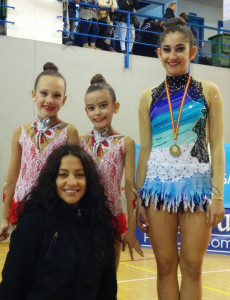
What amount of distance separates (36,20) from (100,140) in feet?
15.8

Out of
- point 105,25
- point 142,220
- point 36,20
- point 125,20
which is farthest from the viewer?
point 125,20

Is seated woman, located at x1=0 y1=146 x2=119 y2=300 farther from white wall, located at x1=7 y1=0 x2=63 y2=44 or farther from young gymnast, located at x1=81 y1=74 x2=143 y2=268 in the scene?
white wall, located at x1=7 y1=0 x2=63 y2=44

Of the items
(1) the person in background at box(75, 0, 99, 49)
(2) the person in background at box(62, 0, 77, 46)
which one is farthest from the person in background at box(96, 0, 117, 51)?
(2) the person in background at box(62, 0, 77, 46)

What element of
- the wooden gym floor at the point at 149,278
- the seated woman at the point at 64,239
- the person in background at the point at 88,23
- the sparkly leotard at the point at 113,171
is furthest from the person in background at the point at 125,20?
the seated woman at the point at 64,239

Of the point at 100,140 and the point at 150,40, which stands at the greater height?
the point at 150,40

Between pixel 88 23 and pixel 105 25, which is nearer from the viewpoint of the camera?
pixel 88 23

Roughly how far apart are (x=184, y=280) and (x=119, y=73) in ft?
18.5

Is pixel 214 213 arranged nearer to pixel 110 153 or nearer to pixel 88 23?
pixel 110 153

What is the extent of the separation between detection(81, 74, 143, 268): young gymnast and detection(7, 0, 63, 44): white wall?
4523 mm

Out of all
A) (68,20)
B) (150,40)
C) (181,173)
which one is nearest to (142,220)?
(181,173)

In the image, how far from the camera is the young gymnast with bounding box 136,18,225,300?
201 centimetres

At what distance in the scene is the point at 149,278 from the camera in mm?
4148

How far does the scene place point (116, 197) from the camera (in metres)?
2.32

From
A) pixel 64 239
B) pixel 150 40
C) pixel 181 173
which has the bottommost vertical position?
pixel 64 239
